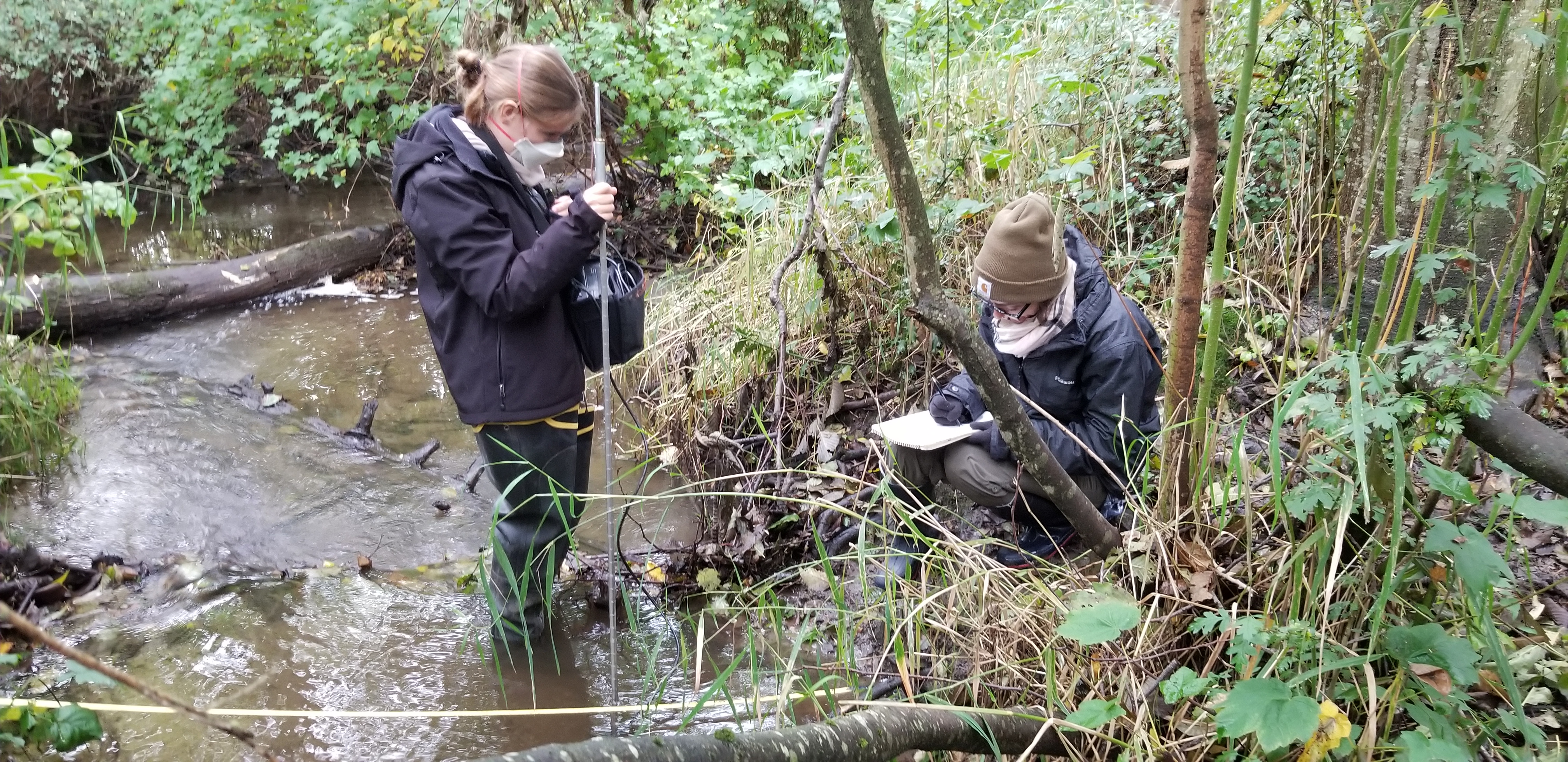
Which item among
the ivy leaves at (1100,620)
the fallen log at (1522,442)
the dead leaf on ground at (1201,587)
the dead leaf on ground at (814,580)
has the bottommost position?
the dead leaf on ground at (814,580)

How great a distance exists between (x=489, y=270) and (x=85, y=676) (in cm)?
159

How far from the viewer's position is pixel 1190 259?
200 centimetres

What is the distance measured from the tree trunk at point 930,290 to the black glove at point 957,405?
94 centimetres

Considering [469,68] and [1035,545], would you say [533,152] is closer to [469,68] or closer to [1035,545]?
[469,68]

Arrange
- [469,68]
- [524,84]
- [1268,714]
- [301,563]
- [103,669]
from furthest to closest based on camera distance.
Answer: [301,563] < [469,68] < [524,84] < [1268,714] < [103,669]

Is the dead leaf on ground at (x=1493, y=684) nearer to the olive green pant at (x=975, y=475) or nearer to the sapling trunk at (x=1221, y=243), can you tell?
the sapling trunk at (x=1221, y=243)

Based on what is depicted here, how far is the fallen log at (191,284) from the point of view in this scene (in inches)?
240

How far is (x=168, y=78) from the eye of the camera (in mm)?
8180

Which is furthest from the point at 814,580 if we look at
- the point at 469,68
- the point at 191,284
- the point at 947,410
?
the point at 191,284

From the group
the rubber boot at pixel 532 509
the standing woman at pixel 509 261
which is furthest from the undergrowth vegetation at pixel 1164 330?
the standing woman at pixel 509 261

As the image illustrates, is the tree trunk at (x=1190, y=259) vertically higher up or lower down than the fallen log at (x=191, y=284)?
higher up

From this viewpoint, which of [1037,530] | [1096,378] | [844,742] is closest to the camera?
[844,742]

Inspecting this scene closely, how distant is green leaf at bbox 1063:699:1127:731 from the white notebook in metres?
1.24

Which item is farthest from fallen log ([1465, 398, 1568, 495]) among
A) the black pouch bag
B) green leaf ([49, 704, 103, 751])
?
green leaf ([49, 704, 103, 751])
